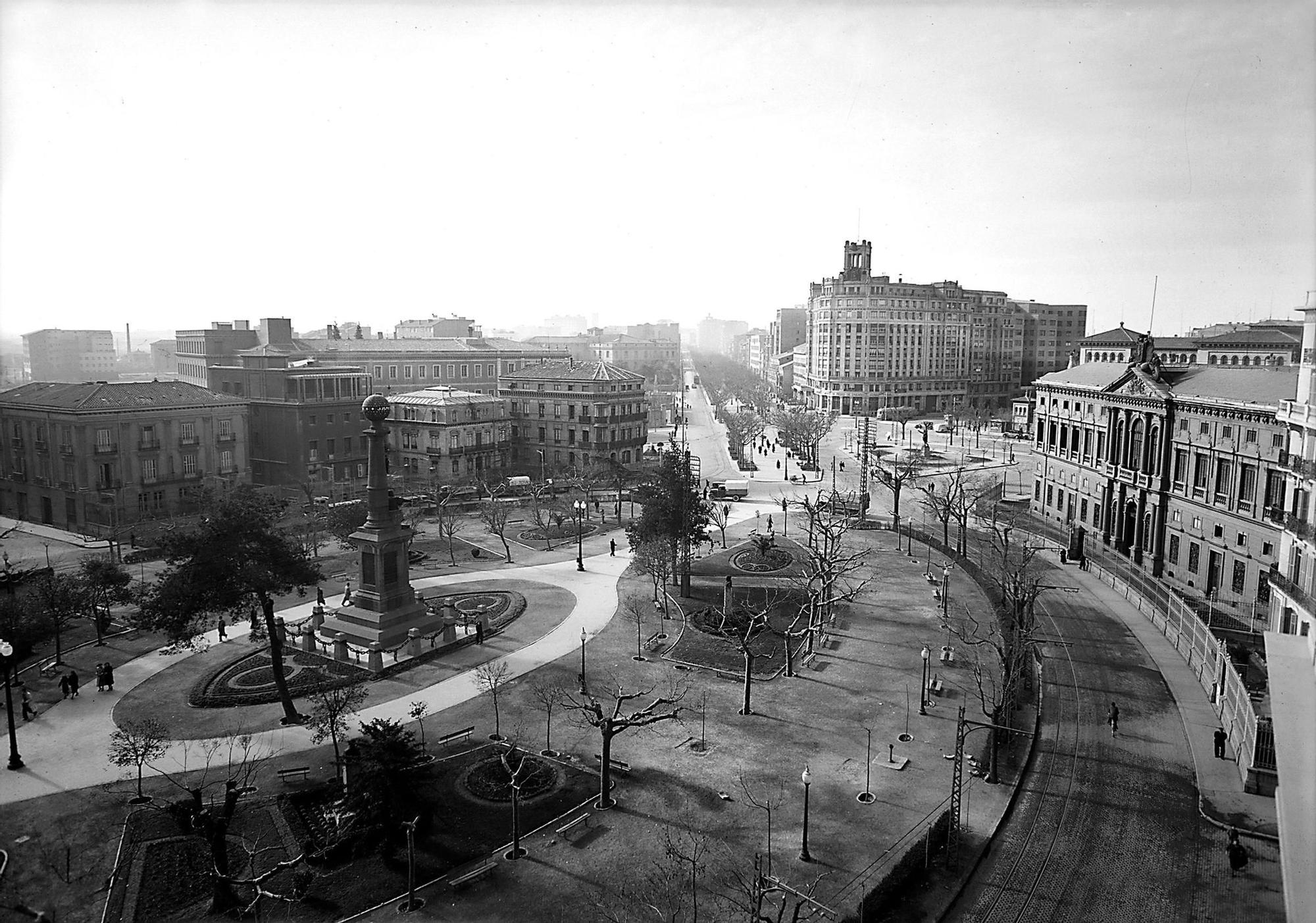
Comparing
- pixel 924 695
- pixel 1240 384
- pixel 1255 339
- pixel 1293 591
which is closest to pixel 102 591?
pixel 924 695

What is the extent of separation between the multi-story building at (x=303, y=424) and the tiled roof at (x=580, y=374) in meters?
16.2

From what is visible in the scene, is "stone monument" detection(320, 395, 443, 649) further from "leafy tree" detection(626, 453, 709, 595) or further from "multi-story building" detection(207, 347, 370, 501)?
"multi-story building" detection(207, 347, 370, 501)

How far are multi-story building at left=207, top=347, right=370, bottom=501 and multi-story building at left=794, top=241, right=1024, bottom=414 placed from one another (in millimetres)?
86124

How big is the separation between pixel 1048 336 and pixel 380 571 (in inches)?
6234

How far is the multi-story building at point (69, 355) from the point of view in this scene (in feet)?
333

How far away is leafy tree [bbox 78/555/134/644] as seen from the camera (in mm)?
36750

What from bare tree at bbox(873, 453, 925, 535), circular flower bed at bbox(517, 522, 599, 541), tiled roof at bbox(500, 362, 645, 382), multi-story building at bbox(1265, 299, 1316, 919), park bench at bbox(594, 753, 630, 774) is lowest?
circular flower bed at bbox(517, 522, 599, 541)

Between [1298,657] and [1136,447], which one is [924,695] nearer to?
[1298,657]

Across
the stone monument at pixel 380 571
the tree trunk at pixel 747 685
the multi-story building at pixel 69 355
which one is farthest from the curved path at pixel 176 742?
the multi-story building at pixel 69 355

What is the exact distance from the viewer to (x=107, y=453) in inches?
2286

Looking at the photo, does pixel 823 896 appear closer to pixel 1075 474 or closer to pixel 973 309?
pixel 1075 474

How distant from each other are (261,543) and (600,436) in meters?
51.5

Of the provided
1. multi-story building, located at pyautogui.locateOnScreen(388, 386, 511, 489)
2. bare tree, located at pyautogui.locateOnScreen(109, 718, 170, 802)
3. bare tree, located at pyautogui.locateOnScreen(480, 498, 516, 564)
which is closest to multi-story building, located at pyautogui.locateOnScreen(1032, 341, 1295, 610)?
bare tree, located at pyautogui.locateOnScreen(480, 498, 516, 564)

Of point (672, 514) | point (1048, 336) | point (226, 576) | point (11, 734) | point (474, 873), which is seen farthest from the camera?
point (1048, 336)
